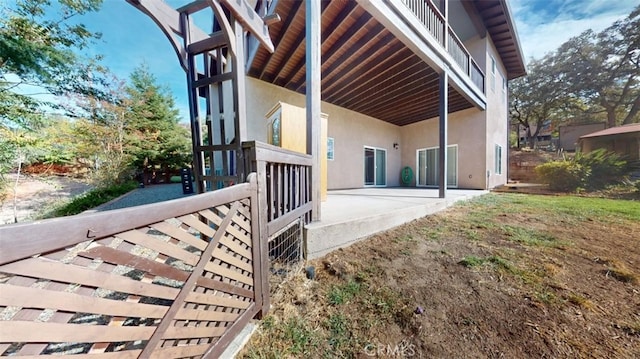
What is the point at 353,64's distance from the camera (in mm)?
5098

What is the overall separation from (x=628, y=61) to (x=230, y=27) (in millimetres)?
26070

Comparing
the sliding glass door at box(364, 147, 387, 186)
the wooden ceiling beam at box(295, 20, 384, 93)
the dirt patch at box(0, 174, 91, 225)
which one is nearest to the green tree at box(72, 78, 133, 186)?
the dirt patch at box(0, 174, 91, 225)

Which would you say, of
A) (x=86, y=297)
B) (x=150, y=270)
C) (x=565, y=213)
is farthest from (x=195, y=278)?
(x=565, y=213)

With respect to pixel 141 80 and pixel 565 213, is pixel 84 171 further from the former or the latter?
pixel 565 213

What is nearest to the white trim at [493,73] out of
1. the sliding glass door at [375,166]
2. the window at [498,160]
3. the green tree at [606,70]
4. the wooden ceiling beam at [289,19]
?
the window at [498,160]

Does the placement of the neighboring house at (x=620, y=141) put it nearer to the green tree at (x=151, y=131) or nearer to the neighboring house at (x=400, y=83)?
the neighboring house at (x=400, y=83)

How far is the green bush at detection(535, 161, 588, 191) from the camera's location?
7746 mm

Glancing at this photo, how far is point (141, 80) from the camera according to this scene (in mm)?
12438

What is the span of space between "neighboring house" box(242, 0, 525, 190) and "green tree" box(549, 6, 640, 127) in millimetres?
12260

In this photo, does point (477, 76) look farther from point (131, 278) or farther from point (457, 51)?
point (131, 278)

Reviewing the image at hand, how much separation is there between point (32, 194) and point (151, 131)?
17.9 ft

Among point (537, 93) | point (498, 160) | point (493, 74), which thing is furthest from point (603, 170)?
point (537, 93)

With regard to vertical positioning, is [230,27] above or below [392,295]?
above

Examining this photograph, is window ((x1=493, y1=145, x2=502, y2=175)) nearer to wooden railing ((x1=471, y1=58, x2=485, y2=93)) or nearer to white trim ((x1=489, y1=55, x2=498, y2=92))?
white trim ((x1=489, y1=55, x2=498, y2=92))
